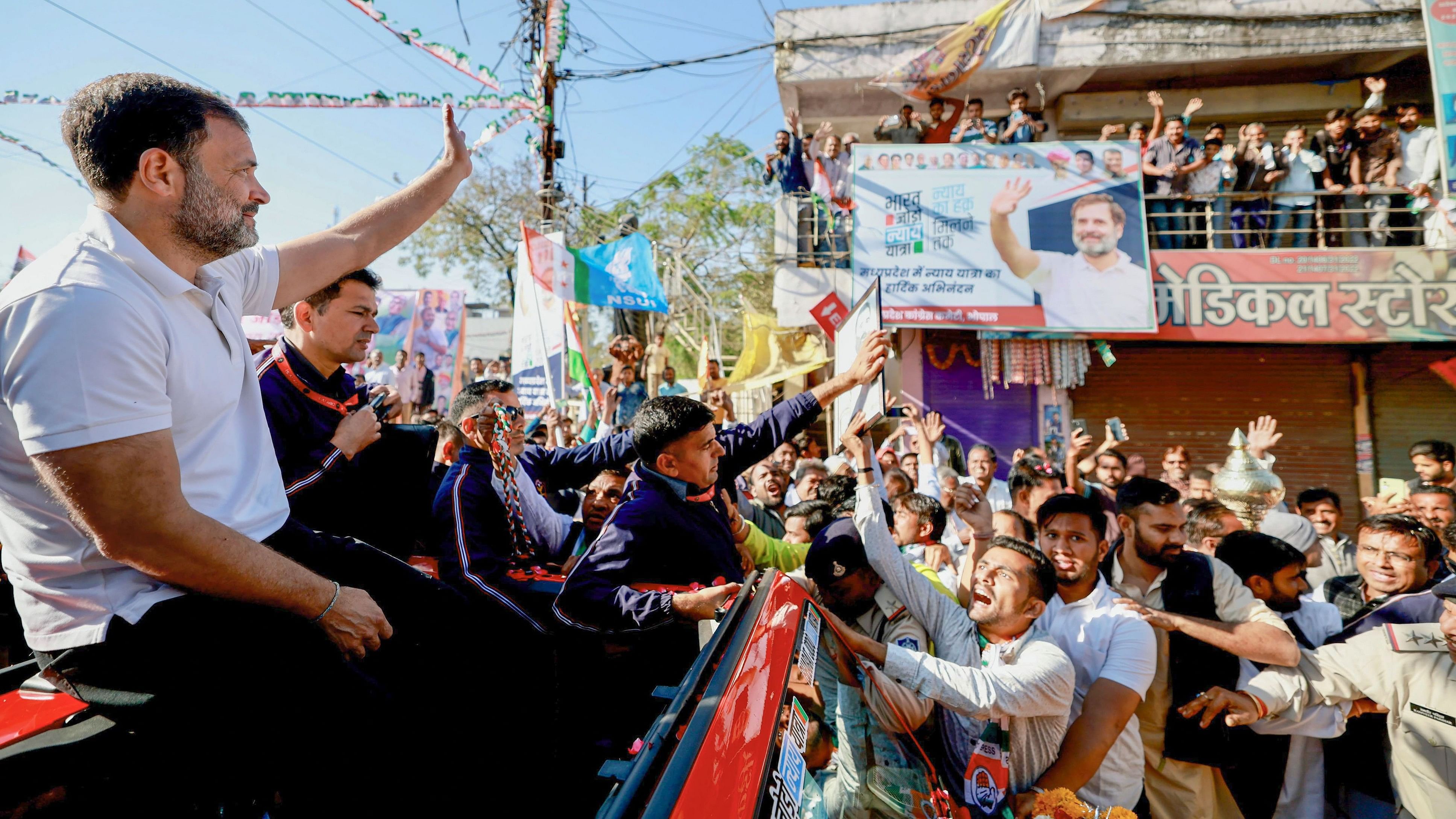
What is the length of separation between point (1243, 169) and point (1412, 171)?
7.60 ft

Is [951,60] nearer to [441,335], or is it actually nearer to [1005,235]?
[1005,235]

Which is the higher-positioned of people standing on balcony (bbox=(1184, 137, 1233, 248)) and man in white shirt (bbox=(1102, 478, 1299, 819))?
people standing on balcony (bbox=(1184, 137, 1233, 248))

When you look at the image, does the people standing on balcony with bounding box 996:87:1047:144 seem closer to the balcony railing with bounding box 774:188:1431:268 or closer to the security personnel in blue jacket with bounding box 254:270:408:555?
the balcony railing with bounding box 774:188:1431:268

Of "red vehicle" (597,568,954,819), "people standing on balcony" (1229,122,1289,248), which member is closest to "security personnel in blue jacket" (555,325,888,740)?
"red vehicle" (597,568,954,819)

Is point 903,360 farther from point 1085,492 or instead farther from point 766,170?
point 1085,492

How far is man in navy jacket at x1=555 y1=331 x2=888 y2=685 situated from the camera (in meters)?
2.40

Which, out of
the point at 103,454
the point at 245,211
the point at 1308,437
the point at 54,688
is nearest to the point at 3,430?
the point at 103,454

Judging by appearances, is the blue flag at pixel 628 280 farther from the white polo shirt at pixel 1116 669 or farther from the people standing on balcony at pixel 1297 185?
the people standing on balcony at pixel 1297 185

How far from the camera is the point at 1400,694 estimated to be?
2.93 meters

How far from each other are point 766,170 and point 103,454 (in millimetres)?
11800

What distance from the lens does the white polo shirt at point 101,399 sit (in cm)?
110

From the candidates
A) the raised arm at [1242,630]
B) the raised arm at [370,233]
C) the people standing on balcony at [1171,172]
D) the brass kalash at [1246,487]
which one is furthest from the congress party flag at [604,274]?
the people standing on balcony at [1171,172]

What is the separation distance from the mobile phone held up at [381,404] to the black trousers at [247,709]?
115 cm

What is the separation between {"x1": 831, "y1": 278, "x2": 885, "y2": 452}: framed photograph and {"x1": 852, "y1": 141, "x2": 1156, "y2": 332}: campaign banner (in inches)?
295
